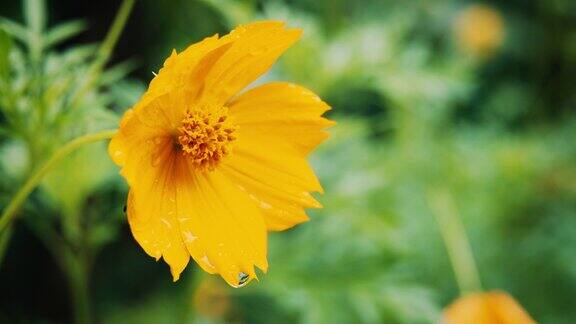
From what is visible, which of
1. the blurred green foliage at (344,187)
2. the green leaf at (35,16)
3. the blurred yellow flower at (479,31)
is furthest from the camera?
the blurred yellow flower at (479,31)

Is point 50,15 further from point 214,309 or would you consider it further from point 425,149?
point 425,149

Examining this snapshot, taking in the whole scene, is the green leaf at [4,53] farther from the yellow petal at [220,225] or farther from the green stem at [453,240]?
the green stem at [453,240]

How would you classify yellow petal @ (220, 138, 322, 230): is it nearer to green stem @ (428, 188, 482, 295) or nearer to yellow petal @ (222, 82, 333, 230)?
yellow petal @ (222, 82, 333, 230)

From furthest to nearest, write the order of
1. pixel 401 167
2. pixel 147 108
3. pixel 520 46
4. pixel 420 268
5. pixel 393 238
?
pixel 520 46 → pixel 420 268 → pixel 401 167 → pixel 393 238 → pixel 147 108

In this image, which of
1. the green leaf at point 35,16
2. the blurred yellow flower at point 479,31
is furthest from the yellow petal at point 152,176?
the blurred yellow flower at point 479,31

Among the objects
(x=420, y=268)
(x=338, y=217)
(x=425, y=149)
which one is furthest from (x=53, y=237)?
(x=420, y=268)

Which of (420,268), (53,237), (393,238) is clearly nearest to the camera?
(53,237)
